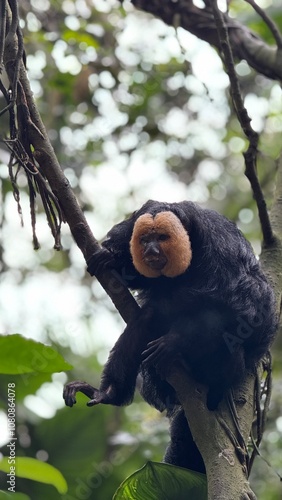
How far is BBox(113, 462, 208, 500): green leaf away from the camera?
9.33 feet

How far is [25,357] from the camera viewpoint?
1.56m

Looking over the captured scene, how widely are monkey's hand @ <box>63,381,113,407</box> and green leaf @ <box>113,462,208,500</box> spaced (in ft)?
1.42

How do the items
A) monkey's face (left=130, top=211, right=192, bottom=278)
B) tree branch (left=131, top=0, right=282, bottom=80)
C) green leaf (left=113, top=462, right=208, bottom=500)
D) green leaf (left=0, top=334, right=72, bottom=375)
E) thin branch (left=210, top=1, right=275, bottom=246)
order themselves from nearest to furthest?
green leaf (left=0, top=334, right=72, bottom=375)
green leaf (left=113, top=462, right=208, bottom=500)
monkey's face (left=130, top=211, right=192, bottom=278)
thin branch (left=210, top=1, right=275, bottom=246)
tree branch (left=131, top=0, right=282, bottom=80)

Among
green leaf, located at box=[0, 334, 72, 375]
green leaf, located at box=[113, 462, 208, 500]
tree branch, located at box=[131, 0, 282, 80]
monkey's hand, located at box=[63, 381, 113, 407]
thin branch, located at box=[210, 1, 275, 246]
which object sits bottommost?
green leaf, located at box=[113, 462, 208, 500]

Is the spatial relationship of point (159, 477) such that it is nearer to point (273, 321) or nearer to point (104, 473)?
point (273, 321)

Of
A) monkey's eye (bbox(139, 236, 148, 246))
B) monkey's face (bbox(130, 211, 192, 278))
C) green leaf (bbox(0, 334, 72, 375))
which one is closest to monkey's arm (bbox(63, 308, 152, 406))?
monkey's face (bbox(130, 211, 192, 278))

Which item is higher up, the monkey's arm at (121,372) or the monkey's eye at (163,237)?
the monkey's eye at (163,237)

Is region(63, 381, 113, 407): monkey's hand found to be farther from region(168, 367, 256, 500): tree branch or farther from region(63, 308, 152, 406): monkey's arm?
region(168, 367, 256, 500): tree branch

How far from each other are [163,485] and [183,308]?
80cm

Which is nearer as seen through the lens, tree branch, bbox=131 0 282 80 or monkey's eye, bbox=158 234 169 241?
monkey's eye, bbox=158 234 169 241

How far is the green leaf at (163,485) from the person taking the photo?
2.84 meters

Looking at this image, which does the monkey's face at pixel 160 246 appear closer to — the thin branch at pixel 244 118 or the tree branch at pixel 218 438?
the thin branch at pixel 244 118

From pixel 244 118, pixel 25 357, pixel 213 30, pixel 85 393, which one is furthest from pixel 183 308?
pixel 213 30

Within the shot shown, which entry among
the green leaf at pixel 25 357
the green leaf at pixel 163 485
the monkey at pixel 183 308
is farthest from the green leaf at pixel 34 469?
the monkey at pixel 183 308
